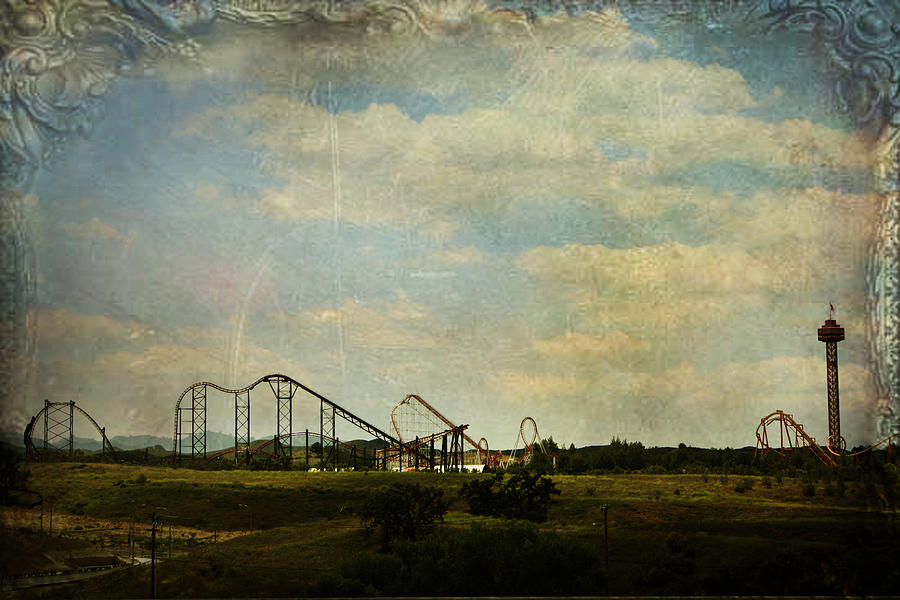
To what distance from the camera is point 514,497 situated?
105 feet

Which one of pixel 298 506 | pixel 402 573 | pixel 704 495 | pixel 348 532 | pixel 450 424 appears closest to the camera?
pixel 402 573

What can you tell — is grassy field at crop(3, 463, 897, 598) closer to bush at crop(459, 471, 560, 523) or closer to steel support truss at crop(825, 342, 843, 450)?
bush at crop(459, 471, 560, 523)

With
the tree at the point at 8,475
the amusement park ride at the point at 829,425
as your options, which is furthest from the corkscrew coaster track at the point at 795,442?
the tree at the point at 8,475

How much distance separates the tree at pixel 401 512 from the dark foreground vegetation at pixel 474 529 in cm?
7

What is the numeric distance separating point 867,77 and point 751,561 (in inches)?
595

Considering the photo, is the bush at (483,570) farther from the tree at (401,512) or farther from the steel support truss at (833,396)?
the steel support truss at (833,396)

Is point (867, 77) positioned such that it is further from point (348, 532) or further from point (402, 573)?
point (348, 532)

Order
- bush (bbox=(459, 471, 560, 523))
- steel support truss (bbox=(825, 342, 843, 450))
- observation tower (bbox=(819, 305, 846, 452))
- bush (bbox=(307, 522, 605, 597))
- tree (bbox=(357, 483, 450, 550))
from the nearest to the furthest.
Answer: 1. bush (bbox=(307, 522, 605, 597))
2. tree (bbox=(357, 483, 450, 550))
3. bush (bbox=(459, 471, 560, 523))
4. observation tower (bbox=(819, 305, 846, 452))
5. steel support truss (bbox=(825, 342, 843, 450))

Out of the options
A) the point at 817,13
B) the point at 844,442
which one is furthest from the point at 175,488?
the point at 817,13

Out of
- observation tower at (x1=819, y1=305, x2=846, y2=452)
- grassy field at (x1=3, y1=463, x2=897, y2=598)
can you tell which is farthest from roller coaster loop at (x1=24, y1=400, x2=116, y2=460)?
observation tower at (x1=819, y1=305, x2=846, y2=452)

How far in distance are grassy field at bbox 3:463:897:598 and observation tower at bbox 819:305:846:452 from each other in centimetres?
331

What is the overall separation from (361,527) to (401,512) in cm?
242

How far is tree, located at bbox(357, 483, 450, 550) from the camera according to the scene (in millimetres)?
28688

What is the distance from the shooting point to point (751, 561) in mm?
24766
